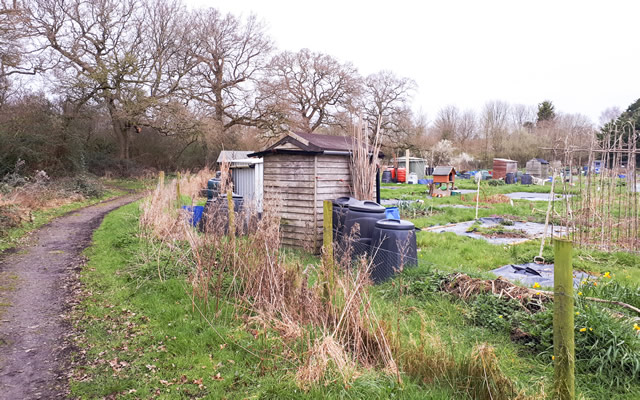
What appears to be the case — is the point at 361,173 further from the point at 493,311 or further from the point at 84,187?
the point at 84,187

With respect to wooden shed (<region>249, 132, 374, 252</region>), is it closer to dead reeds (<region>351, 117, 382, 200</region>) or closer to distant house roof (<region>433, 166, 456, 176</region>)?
dead reeds (<region>351, 117, 382, 200</region>)

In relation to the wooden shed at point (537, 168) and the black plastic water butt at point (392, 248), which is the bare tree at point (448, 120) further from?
the black plastic water butt at point (392, 248)

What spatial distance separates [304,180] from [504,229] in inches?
213

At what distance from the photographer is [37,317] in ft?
15.6

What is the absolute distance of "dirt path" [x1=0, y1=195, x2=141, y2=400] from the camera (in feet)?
11.2

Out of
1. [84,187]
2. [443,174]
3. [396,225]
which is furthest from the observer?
[443,174]

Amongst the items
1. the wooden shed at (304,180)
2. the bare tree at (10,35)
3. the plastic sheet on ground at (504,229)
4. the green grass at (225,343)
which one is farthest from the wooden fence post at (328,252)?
the bare tree at (10,35)

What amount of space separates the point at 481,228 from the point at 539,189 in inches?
578

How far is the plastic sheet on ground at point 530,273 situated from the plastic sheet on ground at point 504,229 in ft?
7.71

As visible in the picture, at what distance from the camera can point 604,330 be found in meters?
3.48

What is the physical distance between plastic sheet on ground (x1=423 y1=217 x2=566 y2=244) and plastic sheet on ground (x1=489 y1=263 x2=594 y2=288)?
235 centimetres

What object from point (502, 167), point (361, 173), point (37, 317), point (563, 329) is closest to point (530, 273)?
point (361, 173)

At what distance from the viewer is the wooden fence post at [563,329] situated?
2455 millimetres

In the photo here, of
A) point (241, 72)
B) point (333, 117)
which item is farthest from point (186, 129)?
point (333, 117)
